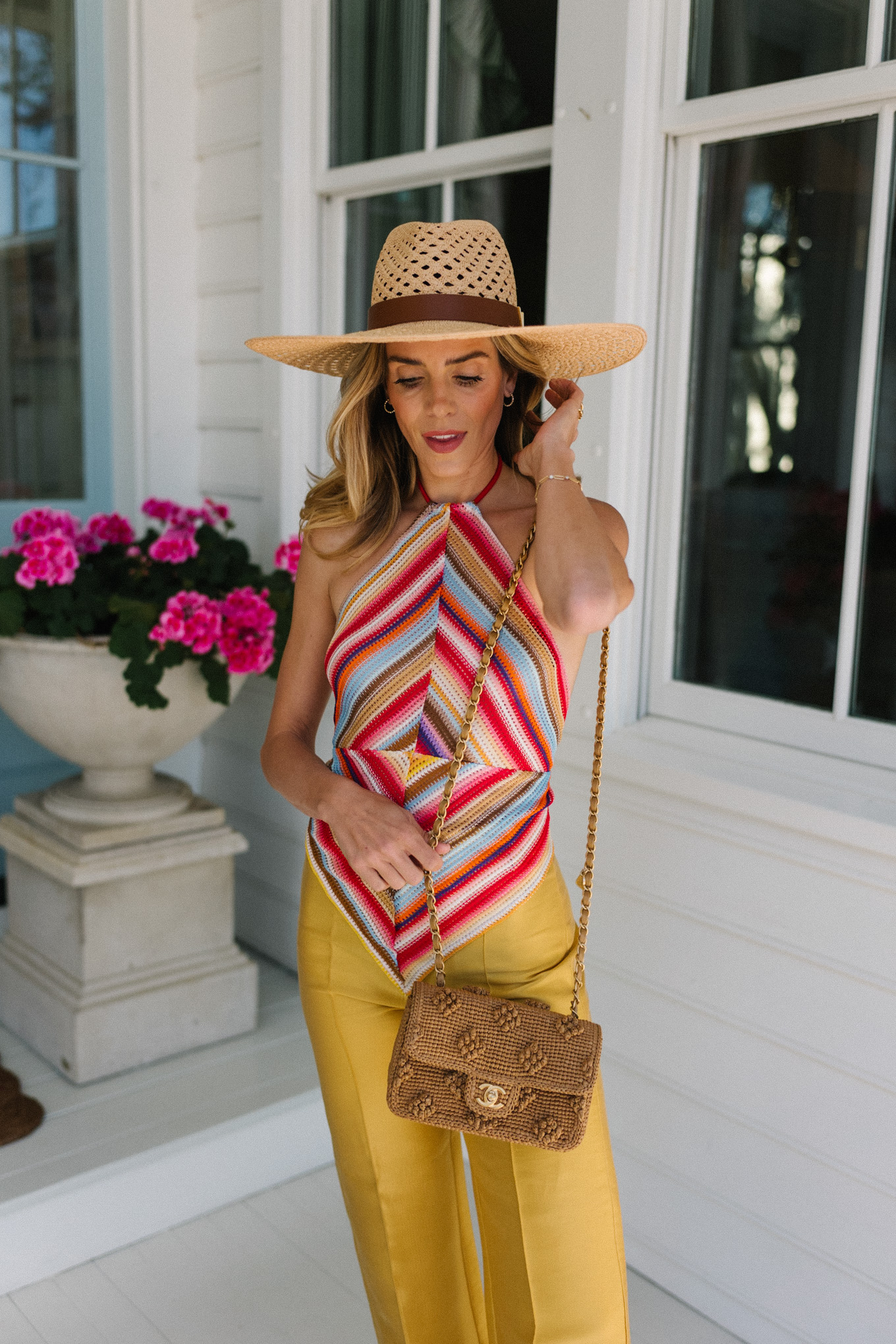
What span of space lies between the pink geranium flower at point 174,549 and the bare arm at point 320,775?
1018 mm

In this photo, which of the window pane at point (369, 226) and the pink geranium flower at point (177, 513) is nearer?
the window pane at point (369, 226)

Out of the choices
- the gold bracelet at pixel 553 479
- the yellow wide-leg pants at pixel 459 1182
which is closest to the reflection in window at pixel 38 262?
the yellow wide-leg pants at pixel 459 1182

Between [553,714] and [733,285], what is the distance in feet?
3.92

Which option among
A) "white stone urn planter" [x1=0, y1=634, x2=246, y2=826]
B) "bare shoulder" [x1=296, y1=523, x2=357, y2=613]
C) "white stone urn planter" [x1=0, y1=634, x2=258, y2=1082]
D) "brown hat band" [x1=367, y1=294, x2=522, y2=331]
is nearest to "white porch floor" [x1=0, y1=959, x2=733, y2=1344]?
"white stone urn planter" [x1=0, y1=634, x2=258, y2=1082]

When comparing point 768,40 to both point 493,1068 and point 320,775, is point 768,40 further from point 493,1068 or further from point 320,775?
point 493,1068

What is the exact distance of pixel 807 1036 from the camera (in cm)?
200

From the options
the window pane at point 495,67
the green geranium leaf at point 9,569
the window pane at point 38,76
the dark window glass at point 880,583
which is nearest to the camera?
the dark window glass at point 880,583

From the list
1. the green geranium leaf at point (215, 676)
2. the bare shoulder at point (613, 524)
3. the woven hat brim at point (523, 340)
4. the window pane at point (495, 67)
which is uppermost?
the window pane at point (495, 67)

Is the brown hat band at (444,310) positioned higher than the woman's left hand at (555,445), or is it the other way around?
the brown hat band at (444,310)

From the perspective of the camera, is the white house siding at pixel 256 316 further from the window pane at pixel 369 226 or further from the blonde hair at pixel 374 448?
the blonde hair at pixel 374 448

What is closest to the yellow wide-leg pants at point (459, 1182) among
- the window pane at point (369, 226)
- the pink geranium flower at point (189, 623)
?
the pink geranium flower at point (189, 623)

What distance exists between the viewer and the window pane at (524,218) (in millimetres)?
2451

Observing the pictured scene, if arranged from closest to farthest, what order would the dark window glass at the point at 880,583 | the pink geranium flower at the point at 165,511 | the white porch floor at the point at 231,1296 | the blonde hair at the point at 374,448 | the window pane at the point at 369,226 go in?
the blonde hair at the point at 374,448 < the dark window glass at the point at 880,583 < the white porch floor at the point at 231,1296 < the window pane at the point at 369,226 < the pink geranium flower at the point at 165,511

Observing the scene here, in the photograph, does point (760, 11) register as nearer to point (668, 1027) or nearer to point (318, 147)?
point (318, 147)
